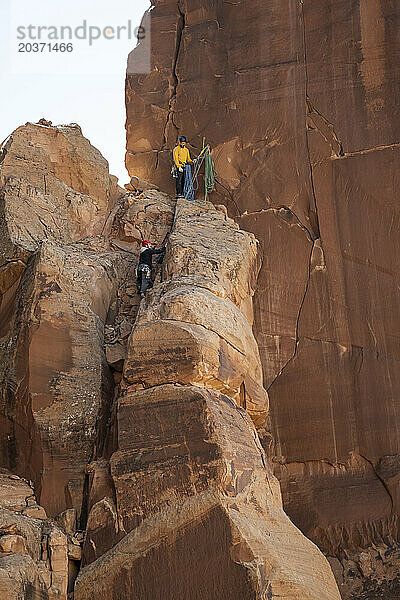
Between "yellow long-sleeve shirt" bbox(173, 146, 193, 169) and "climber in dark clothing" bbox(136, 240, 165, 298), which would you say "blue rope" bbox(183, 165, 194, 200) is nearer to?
"yellow long-sleeve shirt" bbox(173, 146, 193, 169)

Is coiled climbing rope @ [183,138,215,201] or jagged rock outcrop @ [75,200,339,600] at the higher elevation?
coiled climbing rope @ [183,138,215,201]

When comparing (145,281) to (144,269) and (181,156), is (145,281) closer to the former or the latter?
(144,269)

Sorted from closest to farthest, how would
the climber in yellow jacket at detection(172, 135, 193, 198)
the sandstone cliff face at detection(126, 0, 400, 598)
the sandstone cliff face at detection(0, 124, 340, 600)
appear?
1. the sandstone cliff face at detection(0, 124, 340, 600)
2. the sandstone cliff face at detection(126, 0, 400, 598)
3. the climber in yellow jacket at detection(172, 135, 193, 198)

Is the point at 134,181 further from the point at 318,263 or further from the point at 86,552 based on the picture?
the point at 86,552

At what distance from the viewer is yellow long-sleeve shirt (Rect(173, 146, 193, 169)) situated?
55.9 ft

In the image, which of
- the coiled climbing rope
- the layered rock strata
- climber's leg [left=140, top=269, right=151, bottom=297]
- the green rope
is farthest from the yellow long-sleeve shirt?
climber's leg [left=140, top=269, right=151, bottom=297]

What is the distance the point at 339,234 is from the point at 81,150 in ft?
19.9

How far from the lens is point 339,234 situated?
51.3 ft

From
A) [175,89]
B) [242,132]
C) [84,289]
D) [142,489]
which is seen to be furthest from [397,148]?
[142,489]

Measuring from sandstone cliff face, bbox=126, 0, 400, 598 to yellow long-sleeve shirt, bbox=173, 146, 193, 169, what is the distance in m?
0.49

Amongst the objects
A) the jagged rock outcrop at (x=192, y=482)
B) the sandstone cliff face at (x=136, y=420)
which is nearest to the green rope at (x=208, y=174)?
the sandstone cliff face at (x=136, y=420)

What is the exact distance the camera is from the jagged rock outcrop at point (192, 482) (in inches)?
386

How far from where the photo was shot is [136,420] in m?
11.0

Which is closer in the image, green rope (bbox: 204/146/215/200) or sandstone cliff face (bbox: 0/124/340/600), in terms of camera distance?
sandstone cliff face (bbox: 0/124/340/600)
